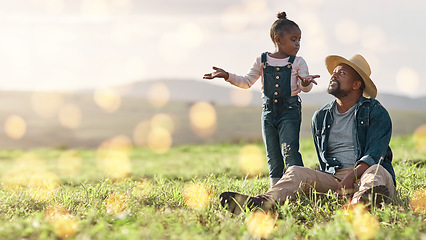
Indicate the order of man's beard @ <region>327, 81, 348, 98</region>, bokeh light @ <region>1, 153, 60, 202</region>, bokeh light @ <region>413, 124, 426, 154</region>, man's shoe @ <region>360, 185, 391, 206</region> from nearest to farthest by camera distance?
man's shoe @ <region>360, 185, 391, 206</region>
man's beard @ <region>327, 81, 348, 98</region>
bokeh light @ <region>1, 153, 60, 202</region>
bokeh light @ <region>413, 124, 426, 154</region>

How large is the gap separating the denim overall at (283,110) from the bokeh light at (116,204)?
76.9 inches

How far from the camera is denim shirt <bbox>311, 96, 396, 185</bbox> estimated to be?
4.20m

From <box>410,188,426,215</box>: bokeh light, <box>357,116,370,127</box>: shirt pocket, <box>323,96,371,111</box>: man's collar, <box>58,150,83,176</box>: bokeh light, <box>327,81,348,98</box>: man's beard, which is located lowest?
<box>58,150,83,176</box>: bokeh light

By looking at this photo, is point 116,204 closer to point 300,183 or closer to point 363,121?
point 300,183

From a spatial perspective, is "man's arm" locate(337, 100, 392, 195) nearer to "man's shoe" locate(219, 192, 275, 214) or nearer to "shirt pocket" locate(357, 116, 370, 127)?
"shirt pocket" locate(357, 116, 370, 127)

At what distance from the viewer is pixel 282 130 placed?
16.4ft

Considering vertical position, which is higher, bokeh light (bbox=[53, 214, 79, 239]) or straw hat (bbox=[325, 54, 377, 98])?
straw hat (bbox=[325, 54, 377, 98])

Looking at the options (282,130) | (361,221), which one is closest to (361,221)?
(361,221)

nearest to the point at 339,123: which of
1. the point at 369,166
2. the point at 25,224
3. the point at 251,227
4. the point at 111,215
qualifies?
the point at 369,166

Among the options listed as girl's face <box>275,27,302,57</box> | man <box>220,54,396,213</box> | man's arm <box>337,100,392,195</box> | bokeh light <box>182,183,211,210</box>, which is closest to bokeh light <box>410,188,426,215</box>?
man <box>220,54,396,213</box>

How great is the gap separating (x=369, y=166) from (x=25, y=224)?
3.11m

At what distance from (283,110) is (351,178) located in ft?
4.14

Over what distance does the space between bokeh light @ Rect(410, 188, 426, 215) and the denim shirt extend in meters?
0.27

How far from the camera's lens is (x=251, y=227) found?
10.6ft
